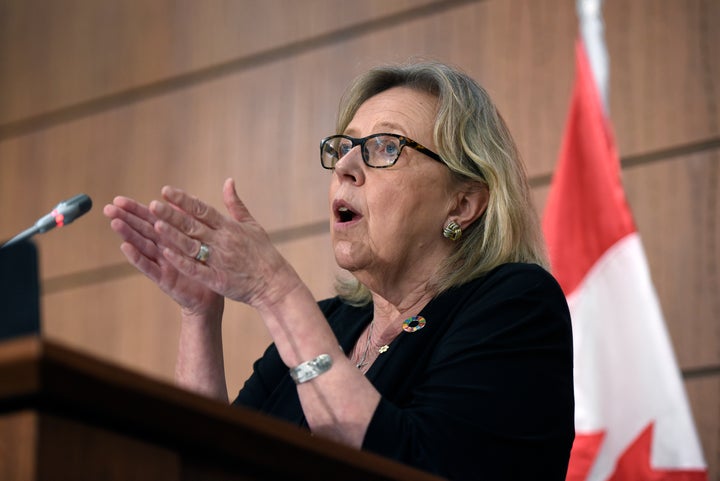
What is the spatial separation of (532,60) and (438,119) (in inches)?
53.3

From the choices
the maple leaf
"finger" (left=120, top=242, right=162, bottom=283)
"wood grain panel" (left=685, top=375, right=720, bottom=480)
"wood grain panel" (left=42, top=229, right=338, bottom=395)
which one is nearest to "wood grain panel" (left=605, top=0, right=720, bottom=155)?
"wood grain panel" (left=685, top=375, right=720, bottom=480)

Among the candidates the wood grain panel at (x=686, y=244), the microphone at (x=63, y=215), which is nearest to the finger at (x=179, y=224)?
the microphone at (x=63, y=215)

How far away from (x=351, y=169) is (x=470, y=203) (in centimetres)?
26

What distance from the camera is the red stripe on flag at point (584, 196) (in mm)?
2914

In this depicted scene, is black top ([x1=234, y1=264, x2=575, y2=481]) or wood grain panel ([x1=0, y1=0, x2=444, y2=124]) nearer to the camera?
black top ([x1=234, y1=264, x2=575, y2=481])

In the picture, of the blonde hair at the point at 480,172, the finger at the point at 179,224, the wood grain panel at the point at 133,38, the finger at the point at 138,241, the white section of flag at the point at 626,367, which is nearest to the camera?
the finger at the point at 179,224

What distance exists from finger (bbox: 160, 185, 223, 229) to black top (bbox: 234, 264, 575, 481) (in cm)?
36

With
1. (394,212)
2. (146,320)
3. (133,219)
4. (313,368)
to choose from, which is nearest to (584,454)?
(394,212)

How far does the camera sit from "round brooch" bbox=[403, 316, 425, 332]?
6.47 ft

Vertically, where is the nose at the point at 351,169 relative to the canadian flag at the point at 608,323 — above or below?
above

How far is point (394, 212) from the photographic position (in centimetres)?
210

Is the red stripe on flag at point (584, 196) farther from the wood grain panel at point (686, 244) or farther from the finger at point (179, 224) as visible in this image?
the finger at point (179, 224)

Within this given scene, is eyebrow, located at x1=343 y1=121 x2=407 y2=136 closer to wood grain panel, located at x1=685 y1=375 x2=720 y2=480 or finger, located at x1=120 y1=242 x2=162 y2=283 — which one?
finger, located at x1=120 y1=242 x2=162 y2=283

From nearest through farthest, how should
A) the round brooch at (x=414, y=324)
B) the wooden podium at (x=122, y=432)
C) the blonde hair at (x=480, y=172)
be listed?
1. the wooden podium at (x=122, y=432)
2. the round brooch at (x=414, y=324)
3. the blonde hair at (x=480, y=172)
